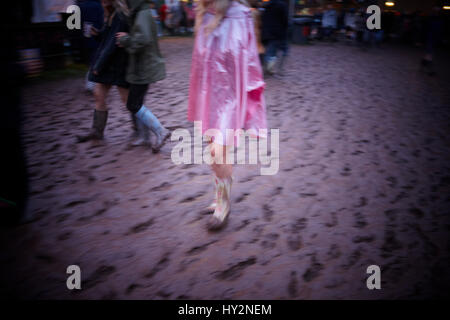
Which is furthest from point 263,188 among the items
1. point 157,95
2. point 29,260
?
point 157,95

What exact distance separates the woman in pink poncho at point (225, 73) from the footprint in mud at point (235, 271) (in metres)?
0.83

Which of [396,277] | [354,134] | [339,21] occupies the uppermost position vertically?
[339,21]

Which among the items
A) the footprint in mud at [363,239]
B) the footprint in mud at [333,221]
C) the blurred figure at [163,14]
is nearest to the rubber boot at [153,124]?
the footprint in mud at [333,221]

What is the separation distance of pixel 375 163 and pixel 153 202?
9.52ft

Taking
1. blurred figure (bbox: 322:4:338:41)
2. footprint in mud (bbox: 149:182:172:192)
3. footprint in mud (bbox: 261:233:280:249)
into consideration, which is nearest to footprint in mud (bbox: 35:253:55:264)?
footprint in mud (bbox: 149:182:172:192)

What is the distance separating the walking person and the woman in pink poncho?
127cm

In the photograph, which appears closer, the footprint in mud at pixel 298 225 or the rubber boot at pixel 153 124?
the footprint in mud at pixel 298 225

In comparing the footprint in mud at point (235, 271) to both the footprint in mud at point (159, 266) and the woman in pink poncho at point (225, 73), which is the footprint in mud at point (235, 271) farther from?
the woman in pink poncho at point (225, 73)

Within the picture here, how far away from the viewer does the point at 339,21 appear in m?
20.9

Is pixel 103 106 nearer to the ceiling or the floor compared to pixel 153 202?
nearer to the ceiling

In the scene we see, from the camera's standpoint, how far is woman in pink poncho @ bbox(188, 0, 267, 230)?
210 cm

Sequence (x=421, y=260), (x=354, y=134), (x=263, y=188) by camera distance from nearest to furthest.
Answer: (x=421, y=260) < (x=263, y=188) < (x=354, y=134)

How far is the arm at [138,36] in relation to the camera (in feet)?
10.6

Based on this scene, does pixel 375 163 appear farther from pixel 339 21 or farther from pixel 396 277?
pixel 339 21
